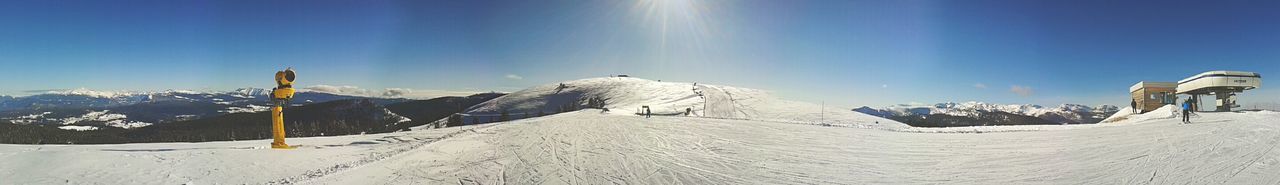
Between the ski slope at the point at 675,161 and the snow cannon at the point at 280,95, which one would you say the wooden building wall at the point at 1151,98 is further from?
the snow cannon at the point at 280,95

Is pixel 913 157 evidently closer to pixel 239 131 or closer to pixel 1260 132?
pixel 1260 132

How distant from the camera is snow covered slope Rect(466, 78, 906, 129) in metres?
37.6

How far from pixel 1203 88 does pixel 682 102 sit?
39585mm

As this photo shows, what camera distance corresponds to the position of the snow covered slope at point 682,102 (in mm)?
→ 37562

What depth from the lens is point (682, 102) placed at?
59281 mm

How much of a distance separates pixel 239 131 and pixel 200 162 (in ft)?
381

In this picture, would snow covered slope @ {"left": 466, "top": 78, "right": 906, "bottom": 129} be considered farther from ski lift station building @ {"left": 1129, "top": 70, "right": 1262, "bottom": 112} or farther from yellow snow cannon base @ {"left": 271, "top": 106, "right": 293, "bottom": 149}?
yellow snow cannon base @ {"left": 271, "top": 106, "right": 293, "bottom": 149}

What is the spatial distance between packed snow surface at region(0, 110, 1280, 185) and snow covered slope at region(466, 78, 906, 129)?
12354 millimetres

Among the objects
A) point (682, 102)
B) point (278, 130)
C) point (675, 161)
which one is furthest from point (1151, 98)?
point (278, 130)

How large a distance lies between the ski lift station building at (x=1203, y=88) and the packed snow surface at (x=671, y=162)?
23.2 meters

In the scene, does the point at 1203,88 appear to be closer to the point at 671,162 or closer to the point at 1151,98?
the point at 1151,98

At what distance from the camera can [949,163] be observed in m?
9.81

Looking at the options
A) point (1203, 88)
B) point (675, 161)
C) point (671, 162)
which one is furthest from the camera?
point (1203, 88)

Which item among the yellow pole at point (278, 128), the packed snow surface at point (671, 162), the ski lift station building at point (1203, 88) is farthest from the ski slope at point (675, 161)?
the ski lift station building at point (1203, 88)
